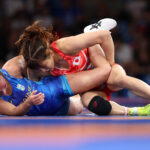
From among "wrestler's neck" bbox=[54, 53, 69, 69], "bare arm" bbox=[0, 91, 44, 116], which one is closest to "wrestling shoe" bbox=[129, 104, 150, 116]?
"wrestler's neck" bbox=[54, 53, 69, 69]

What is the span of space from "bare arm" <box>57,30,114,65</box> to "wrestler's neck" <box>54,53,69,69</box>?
2.7 inches

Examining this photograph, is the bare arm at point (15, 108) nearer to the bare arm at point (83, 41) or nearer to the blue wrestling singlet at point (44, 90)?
the blue wrestling singlet at point (44, 90)

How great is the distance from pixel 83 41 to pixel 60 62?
0.83 feet

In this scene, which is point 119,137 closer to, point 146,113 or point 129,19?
point 146,113

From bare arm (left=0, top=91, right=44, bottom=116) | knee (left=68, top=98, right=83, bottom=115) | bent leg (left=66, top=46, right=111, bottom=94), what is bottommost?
knee (left=68, top=98, right=83, bottom=115)

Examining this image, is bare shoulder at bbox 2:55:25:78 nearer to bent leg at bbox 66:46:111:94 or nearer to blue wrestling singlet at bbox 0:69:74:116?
blue wrestling singlet at bbox 0:69:74:116

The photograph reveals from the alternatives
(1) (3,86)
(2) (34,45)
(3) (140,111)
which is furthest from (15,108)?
(3) (140,111)

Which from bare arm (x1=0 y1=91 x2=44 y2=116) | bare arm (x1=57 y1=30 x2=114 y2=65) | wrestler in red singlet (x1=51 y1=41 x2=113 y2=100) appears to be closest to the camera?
bare arm (x1=0 y1=91 x2=44 y2=116)

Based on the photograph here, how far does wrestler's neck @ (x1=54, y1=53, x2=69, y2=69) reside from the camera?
2.87 m

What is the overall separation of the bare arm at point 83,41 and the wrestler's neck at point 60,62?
0.23 ft

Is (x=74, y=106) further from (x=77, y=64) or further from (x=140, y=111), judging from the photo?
(x=140, y=111)

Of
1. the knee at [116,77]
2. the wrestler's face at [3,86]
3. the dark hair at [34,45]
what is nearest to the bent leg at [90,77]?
the knee at [116,77]

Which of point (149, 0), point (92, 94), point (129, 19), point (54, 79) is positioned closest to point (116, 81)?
point (92, 94)

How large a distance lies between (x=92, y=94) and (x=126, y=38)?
3.52 metres
